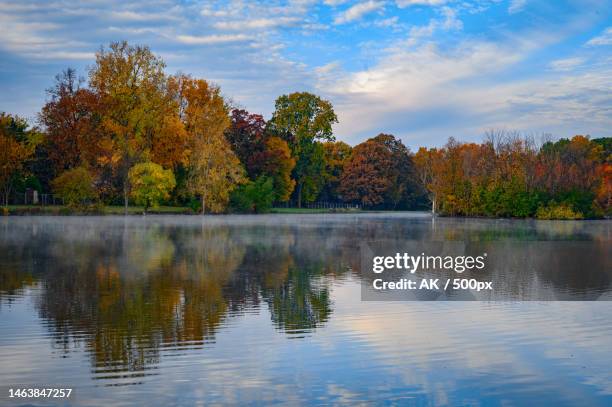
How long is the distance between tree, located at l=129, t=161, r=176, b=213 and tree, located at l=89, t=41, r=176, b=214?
2.51 m

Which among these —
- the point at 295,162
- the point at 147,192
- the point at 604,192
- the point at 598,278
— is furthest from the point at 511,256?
the point at 295,162

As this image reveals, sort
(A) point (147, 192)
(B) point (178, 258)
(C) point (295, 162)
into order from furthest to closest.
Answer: (C) point (295, 162) < (A) point (147, 192) < (B) point (178, 258)

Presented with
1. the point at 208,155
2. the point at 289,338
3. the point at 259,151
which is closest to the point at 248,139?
the point at 259,151

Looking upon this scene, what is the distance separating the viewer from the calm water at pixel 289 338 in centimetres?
697

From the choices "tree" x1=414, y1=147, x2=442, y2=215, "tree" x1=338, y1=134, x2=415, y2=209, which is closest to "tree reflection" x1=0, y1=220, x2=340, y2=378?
"tree" x1=414, y1=147, x2=442, y2=215

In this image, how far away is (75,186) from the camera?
61094 millimetres

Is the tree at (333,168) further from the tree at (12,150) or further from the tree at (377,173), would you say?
the tree at (12,150)

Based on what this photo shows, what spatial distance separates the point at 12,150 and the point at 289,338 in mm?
58167

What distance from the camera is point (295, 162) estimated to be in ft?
295

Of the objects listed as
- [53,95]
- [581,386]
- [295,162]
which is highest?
[53,95]

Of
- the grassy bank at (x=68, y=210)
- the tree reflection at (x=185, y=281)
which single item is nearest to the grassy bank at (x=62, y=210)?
the grassy bank at (x=68, y=210)

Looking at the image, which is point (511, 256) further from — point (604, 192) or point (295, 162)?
point (295, 162)

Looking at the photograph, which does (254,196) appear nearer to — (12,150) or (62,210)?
(62,210)

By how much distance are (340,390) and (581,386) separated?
8.51 ft
